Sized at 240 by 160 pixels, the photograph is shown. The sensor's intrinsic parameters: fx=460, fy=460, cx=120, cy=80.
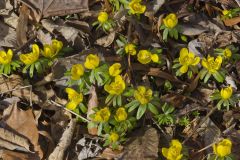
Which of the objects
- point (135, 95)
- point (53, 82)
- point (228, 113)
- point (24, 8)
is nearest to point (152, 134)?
point (135, 95)

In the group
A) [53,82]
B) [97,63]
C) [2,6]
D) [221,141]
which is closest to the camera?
[221,141]

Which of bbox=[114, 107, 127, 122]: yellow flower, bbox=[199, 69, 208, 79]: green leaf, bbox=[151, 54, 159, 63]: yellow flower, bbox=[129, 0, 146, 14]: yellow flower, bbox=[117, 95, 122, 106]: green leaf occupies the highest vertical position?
bbox=[129, 0, 146, 14]: yellow flower

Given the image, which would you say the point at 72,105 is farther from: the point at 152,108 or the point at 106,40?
the point at 106,40

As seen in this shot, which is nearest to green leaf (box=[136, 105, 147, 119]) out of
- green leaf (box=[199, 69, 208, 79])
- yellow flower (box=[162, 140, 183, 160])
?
yellow flower (box=[162, 140, 183, 160])

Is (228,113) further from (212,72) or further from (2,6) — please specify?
(2,6)

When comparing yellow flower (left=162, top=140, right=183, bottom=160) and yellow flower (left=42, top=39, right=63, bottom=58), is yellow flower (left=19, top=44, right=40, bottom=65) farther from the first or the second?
yellow flower (left=162, top=140, right=183, bottom=160)
